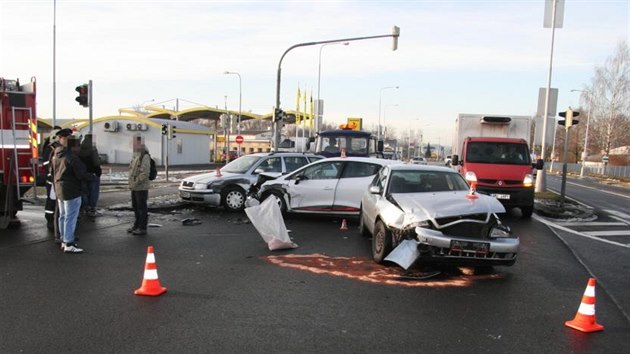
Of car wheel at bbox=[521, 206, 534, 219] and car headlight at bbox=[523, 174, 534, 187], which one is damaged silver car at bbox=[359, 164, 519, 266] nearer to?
car headlight at bbox=[523, 174, 534, 187]

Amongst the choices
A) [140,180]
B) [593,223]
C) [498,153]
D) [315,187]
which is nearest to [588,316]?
[315,187]

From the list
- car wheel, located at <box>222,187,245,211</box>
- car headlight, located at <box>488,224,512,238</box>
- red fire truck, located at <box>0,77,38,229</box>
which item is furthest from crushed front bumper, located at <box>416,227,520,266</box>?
red fire truck, located at <box>0,77,38,229</box>

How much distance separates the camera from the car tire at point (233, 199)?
1305 centimetres

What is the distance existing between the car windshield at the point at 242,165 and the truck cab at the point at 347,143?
20.9 ft

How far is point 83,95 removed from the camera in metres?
13.8

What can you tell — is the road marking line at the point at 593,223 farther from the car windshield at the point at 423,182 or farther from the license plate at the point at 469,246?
the license plate at the point at 469,246

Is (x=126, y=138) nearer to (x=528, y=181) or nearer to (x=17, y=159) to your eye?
(x=17, y=159)

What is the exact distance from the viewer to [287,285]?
20.7 feet

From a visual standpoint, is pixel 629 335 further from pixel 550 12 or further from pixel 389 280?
pixel 550 12

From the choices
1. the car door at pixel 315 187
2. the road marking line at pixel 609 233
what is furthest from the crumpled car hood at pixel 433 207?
the road marking line at pixel 609 233

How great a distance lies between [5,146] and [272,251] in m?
5.34

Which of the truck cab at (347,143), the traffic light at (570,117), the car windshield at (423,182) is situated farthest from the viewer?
the truck cab at (347,143)

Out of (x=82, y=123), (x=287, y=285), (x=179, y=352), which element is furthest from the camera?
(x=82, y=123)

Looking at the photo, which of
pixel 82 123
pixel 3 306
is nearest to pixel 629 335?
pixel 3 306
